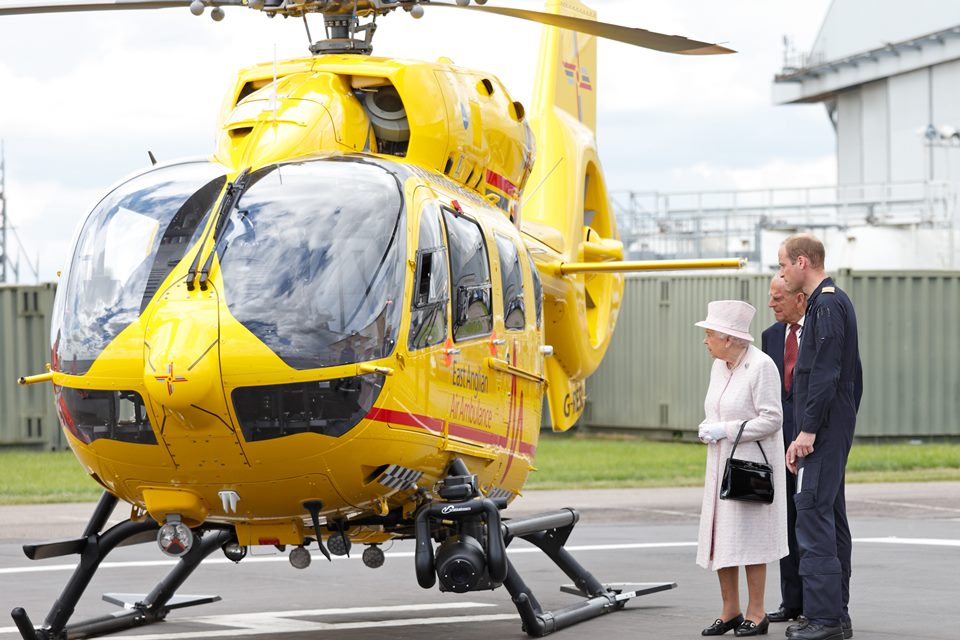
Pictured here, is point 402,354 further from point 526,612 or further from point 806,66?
point 806,66

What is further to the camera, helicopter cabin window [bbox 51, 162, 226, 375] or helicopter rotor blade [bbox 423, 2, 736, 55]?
helicopter rotor blade [bbox 423, 2, 736, 55]

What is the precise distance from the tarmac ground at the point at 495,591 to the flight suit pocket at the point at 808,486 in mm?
945

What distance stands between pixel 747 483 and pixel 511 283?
1911mm

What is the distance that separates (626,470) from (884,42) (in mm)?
30533

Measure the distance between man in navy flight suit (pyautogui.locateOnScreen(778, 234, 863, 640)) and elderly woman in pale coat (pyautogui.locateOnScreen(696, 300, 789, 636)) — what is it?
9.0 inches

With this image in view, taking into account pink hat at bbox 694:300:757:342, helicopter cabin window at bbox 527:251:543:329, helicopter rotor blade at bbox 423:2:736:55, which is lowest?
pink hat at bbox 694:300:757:342

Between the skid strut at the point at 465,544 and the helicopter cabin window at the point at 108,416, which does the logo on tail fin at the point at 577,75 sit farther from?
the helicopter cabin window at the point at 108,416

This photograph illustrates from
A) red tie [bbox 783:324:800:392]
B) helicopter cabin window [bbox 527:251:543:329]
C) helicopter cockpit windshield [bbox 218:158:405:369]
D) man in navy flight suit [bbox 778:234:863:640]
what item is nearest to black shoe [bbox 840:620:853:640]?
man in navy flight suit [bbox 778:234:863:640]

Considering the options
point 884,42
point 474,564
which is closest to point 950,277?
point 474,564

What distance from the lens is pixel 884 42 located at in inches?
1852

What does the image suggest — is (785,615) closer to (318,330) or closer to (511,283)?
(511,283)

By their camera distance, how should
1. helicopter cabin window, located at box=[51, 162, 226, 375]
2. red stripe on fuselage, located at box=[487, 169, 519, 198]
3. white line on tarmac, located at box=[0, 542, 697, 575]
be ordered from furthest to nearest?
1. white line on tarmac, located at box=[0, 542, 697, 575]
2. red stripe on fuselage, located at box=[487, 169, 519, 198]
3. helicopter cabin window, located at box=[51, 162, 226, 375]

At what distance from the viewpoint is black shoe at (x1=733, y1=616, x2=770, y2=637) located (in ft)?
28.4

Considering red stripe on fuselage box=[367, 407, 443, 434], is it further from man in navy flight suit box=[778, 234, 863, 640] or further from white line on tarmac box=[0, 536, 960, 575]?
white line on tarmac box=[0, 536, 960, 575]
